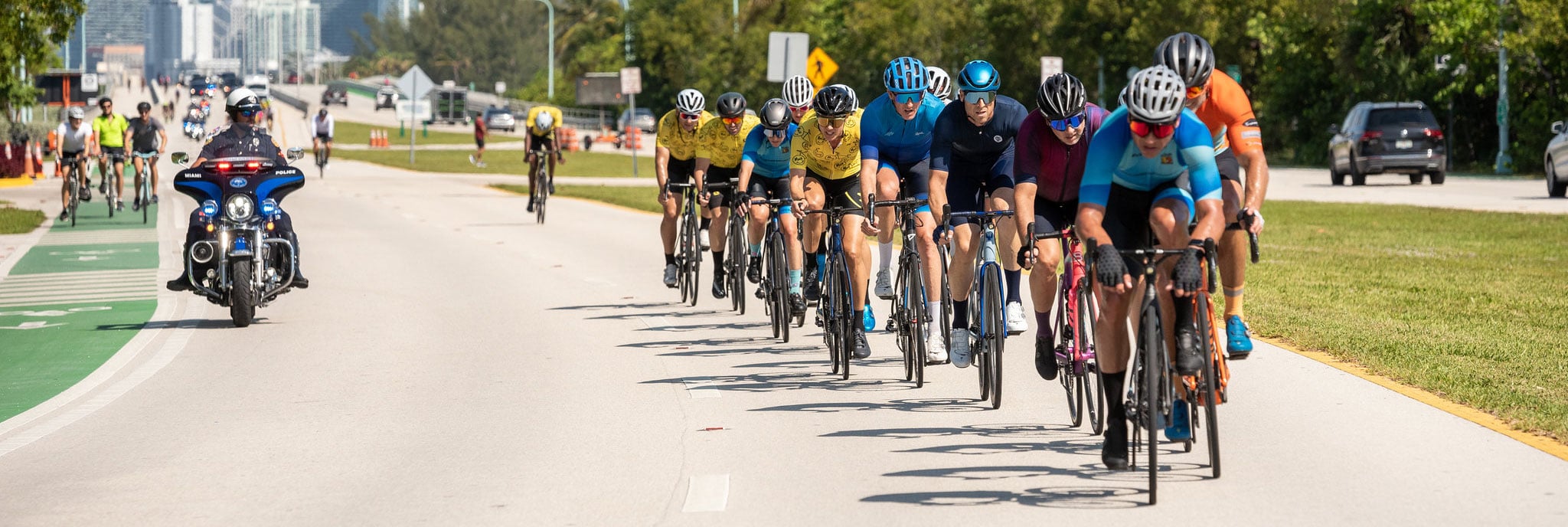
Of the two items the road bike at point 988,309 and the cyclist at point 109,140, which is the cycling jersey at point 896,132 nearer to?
the road bike at point 988,309

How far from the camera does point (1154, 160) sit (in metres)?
7.39

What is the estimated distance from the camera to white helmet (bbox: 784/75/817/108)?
12.2 m

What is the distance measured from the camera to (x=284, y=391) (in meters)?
11.0

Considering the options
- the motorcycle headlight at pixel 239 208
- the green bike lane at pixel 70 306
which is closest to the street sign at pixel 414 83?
the green bike lane at pixel 70 306

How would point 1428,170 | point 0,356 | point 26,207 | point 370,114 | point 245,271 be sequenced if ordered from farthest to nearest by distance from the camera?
point 370,114, point 1428,170, point 26,207, point 245,271, point 0,356

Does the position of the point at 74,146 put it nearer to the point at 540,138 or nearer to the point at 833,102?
the point at 540,138

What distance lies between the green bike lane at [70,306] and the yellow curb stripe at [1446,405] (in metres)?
7.33

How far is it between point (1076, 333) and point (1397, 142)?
28.6m

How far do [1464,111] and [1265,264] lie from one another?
2960 centimetres

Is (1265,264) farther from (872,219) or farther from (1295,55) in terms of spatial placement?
(1295,55)

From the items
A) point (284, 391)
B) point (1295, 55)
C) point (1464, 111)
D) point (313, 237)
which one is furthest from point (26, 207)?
point (1295, 55)

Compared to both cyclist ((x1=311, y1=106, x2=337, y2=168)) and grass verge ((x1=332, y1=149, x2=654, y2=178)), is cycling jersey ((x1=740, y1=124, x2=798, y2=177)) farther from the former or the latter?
grass verge ((x1=332, y1=149, x2=654, y2=178))

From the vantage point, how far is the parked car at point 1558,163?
29.8 m

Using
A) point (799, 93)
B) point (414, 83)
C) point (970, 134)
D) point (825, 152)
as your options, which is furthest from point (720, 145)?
point (414, 83)
